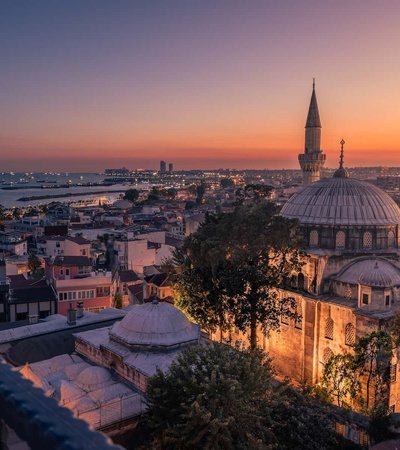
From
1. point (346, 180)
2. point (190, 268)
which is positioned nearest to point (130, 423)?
point (190, 268)

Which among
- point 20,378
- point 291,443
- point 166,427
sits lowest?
point 291,443

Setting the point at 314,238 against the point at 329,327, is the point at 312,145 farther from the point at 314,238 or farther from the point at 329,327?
the point at 329,327

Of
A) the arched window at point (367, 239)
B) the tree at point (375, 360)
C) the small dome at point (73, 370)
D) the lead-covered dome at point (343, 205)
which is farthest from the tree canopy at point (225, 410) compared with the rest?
the lead-covered dome at point (343, 205)

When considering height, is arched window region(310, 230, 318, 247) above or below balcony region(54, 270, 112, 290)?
above

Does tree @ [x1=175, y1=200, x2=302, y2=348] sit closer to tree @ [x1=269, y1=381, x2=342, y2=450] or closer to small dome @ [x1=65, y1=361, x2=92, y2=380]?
small dome @ [x1=65, y1=361, x2=92, y2=380]

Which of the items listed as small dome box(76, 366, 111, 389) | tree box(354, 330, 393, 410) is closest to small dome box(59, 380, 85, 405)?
small dome box(76, 366, 111, 389)

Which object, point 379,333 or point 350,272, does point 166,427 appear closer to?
point 379,333

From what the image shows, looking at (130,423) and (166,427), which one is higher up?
(166,427)
